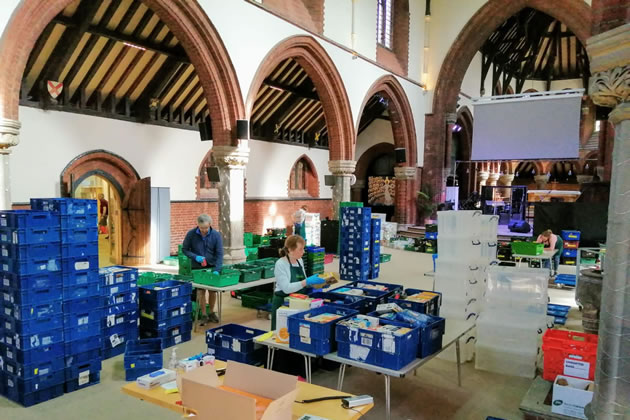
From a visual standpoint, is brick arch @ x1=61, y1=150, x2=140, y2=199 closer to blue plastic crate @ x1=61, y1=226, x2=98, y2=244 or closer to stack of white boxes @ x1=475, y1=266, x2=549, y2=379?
blue plastic crate @ x1=61, y1=226, x2=98, y2=244

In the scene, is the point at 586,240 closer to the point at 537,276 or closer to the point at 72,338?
the point at 537,276

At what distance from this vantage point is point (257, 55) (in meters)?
9.84

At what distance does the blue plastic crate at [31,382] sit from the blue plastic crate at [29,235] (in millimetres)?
1227

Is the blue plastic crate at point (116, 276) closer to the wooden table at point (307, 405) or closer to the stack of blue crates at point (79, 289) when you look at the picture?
the stack of blue crates at point (79, 289)

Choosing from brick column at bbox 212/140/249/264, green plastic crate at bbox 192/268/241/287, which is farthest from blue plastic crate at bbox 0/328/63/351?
brick column at bbox 212/140/249/264

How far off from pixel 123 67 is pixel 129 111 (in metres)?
1.14

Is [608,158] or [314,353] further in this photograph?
[608,158]

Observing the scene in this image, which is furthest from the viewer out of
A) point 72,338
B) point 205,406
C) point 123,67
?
point 123,67

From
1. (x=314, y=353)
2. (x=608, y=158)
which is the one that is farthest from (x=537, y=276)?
(x=608, y=158)

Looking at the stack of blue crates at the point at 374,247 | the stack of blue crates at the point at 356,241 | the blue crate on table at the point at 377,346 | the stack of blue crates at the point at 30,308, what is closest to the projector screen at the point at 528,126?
the stack of blue crates at the point at 374,247

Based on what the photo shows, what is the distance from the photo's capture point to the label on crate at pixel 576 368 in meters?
4.05

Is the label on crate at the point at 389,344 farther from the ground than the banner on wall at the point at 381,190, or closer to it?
closer to it

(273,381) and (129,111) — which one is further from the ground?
(129,111)

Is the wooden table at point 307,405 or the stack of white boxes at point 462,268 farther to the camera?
the stack of white boxes at point 462,268
